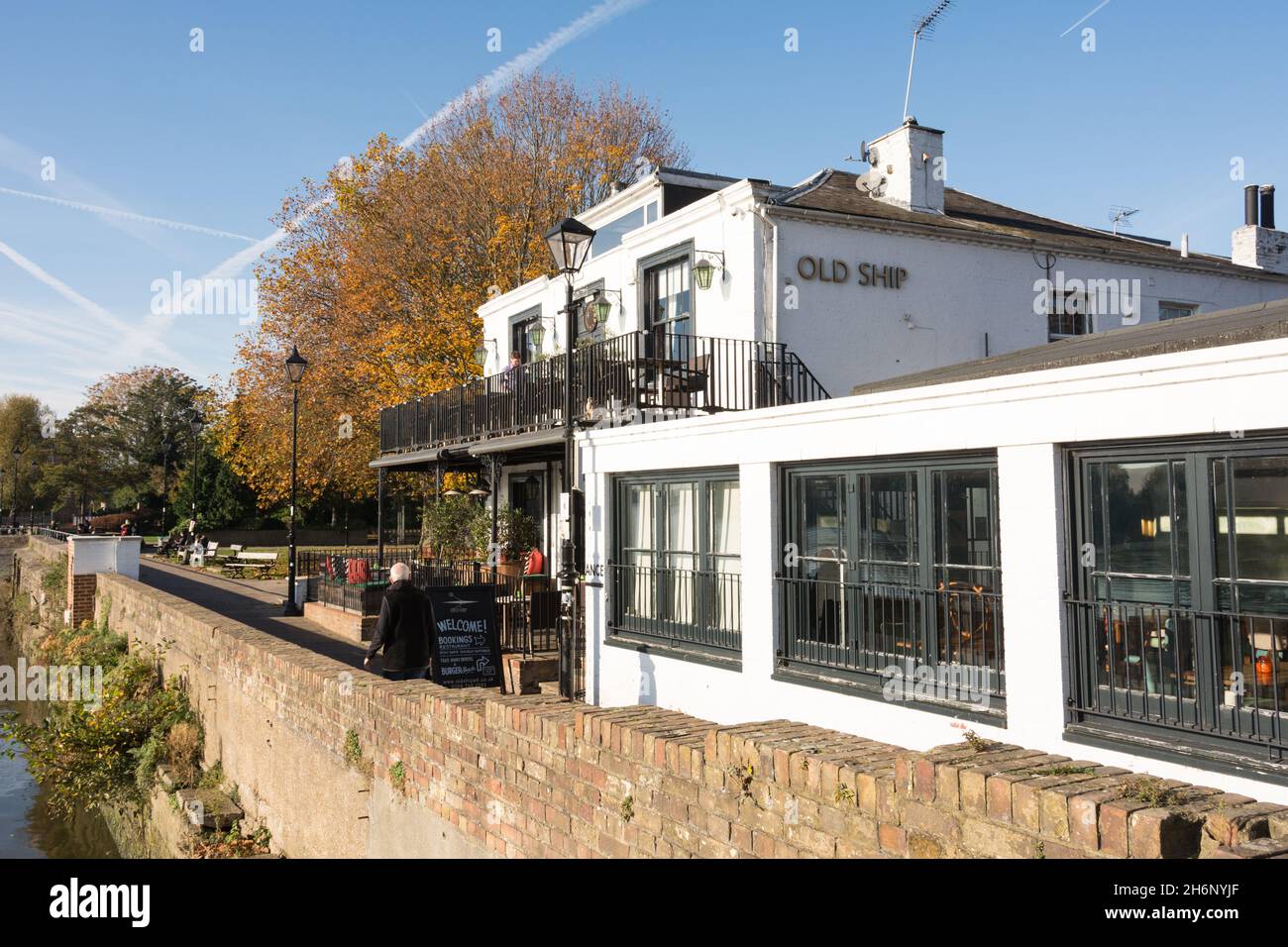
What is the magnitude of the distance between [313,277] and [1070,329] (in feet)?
79.9

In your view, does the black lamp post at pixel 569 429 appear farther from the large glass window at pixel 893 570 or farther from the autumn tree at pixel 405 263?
the autumn tree at pixel 405 263

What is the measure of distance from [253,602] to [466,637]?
42.0 feet

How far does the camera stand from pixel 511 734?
6.12 m

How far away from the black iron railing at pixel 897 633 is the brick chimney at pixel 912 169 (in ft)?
32.6

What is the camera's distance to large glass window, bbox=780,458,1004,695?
24.4ft

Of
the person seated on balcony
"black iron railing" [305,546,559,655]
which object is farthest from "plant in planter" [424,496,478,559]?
the person seated on balcony

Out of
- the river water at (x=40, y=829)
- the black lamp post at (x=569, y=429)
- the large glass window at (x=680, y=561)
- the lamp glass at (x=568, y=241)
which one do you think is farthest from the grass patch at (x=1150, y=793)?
the river water at (x=40, y=829)

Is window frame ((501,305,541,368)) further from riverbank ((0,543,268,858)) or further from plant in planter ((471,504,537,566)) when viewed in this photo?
riverbank ((0,543,268,858))

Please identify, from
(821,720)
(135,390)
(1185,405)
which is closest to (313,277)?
(821,720)

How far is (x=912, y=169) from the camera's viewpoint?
1662 cm

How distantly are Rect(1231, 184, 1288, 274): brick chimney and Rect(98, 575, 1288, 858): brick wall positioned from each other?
63.4 ft

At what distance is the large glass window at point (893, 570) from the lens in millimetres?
7438

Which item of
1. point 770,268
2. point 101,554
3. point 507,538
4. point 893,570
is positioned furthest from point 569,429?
point 101,554
